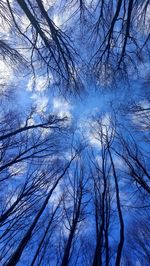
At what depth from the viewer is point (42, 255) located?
10.5 metres

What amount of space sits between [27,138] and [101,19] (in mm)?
6723

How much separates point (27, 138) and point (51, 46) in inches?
232

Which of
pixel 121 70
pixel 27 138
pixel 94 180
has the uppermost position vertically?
pixel 27 138

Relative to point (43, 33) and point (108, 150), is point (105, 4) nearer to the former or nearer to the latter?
point (43, 33)

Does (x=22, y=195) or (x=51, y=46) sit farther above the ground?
(x=51, y=46)

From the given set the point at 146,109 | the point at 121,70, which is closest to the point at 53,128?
the point at 146,109

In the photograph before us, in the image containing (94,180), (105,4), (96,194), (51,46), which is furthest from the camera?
(94,180)

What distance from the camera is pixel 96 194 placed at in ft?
26.1

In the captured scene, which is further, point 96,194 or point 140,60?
point 96,194

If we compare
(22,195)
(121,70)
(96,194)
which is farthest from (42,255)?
(121,70)

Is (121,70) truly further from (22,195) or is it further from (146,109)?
(22,195)

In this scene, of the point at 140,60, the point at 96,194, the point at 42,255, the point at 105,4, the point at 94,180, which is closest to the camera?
the point at 105,4

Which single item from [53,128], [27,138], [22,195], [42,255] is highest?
[53,128]

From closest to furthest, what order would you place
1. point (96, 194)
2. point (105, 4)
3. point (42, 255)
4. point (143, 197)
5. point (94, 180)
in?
1. point (105, 4)
2. point (143, 197)
3. point (96, 194)
4. point (94, 180)
5. point (42, 255)
